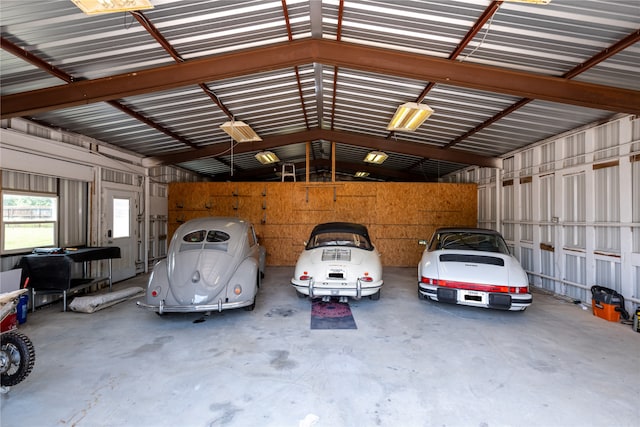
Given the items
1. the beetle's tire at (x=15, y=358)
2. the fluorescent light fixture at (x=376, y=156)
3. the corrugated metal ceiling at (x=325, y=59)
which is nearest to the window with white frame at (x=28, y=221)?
the corrugated metal ceiling at (x=325, y=59)

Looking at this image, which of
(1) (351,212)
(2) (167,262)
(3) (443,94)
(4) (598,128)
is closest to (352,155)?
(1) (351,212)

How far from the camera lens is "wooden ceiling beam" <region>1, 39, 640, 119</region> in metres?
4.36

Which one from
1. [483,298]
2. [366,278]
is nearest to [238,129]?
[366,278]

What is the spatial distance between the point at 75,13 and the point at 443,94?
5595 millimetres

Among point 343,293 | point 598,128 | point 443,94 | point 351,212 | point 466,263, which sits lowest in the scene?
point 343,293

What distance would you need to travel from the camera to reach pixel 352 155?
12.7 metres

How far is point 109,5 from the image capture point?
2.74 meters

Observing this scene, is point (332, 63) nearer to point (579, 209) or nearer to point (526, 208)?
point (579, 209)

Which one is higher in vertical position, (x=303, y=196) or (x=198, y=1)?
(x=198, y=1)

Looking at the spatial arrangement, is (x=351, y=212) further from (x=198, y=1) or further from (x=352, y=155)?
(x=198, y=1)

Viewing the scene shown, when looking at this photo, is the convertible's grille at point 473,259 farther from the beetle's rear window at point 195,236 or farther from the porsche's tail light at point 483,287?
the beetle's rear window at point 195,236

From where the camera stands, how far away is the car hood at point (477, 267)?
15.0 feet

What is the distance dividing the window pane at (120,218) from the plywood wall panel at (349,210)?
7.48ft

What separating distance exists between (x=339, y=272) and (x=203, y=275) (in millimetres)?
2099
